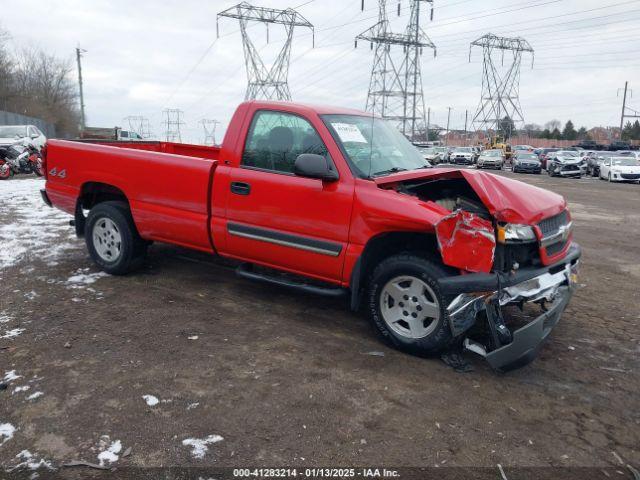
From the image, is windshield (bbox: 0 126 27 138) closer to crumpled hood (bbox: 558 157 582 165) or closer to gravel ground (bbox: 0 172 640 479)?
gravel ground (bbox: 0 172 640 479)

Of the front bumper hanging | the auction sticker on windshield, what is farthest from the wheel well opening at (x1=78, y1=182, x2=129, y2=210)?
the front bumper hanging

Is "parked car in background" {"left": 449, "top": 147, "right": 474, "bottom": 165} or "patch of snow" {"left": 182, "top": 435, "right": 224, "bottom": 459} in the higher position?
"parked car in background" {"left": 449, "top": 147, "right": 474, "bottom": 165}

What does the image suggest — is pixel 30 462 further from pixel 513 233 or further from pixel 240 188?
pixel 513 233

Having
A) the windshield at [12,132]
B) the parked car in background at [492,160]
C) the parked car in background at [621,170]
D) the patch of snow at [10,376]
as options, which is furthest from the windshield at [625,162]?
the patch of snow at [10,376]

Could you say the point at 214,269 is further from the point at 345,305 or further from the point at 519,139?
the point at 519,139

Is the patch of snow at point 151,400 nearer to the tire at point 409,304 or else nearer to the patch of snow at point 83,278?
the tire at point 409,304

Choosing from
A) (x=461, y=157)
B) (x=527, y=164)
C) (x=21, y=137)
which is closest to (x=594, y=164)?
(x=527, y=164)

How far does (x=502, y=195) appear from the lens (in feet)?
12.2

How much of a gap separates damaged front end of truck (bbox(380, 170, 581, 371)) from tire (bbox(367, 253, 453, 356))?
13 centimetres

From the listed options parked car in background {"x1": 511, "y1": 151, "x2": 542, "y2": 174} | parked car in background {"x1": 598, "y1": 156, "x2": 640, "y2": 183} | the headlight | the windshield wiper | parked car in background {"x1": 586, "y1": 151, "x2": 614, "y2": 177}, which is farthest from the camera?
parked car in background {"x1": 511, "y1": 151, "x2": 542, "y2": 174}

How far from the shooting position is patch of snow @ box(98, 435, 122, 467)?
2.64 metres

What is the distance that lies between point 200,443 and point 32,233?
6.57 m

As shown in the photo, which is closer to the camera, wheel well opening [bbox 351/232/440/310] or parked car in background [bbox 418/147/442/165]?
wheel well opening [bbox 351/232/440/310]

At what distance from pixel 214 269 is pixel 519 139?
88901mm
